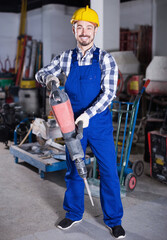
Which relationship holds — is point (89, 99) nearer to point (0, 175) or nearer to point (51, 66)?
point (51, 66)

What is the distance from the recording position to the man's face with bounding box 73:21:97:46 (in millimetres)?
2242

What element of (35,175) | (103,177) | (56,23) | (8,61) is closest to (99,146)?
(103,177)

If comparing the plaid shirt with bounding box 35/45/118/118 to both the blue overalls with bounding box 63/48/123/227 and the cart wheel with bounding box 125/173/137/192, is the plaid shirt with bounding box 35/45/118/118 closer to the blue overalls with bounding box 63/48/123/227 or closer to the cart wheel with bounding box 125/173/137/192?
the blue overalls with bounding box 63/48/123/227

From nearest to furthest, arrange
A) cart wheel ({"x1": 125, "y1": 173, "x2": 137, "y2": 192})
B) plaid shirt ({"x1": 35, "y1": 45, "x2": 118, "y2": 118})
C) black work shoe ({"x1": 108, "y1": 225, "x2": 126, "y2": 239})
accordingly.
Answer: plaid shirt ({"x1": 35, "y1": 45, "x2": 118, "y2": 118}) < black work shoe ({"x1": 108, "y1": 225, "x2": 126, "y2": 239}) < cart wheel ({"x1": 125, "y1": 173, "x2": 137, "y2": 192})

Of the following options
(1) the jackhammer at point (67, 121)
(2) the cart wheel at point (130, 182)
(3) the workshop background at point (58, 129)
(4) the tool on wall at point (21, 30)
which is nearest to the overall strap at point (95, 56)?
(1) the jackhammer at point (67, 121)

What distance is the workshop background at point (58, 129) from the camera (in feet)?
8.77

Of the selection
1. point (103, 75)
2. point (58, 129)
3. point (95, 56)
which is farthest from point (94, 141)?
point (58, 129)

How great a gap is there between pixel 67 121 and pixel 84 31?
0.68 meters

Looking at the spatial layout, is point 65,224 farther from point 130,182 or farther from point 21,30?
point 21,30

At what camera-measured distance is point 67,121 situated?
2.12 meters

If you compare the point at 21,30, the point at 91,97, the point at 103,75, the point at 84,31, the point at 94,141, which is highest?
the point at 21,30

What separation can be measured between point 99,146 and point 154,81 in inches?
129

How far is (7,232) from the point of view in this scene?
2453mm

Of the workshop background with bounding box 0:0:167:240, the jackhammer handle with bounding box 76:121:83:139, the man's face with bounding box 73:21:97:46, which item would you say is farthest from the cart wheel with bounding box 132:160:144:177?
the man's face with bounding box 73:21:97:46
